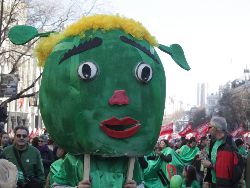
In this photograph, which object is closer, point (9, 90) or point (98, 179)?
point (98, 179)

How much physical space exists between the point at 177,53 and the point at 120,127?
1.10 metres

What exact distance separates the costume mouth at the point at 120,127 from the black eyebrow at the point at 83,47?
61 cm

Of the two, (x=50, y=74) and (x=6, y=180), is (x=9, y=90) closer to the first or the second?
(x=50, y=74)

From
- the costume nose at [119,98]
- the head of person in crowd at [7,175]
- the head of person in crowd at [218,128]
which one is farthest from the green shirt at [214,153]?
the head of person in crowd at [7,175]

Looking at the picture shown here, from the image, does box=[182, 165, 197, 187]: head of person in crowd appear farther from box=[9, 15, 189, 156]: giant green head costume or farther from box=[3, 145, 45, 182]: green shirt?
box=[9, 15, 189, 156]: giant green head costume

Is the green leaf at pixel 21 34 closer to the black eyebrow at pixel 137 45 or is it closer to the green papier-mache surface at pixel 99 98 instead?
the green papier-mache surface at pixel 99 98

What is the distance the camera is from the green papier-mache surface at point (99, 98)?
4.33 meters

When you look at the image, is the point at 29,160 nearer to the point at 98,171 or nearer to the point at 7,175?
the point at 98,171

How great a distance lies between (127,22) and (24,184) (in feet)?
9.65

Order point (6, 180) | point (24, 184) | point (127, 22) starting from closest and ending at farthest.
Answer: point (6, 180) → point (127, 22) → point (24, 184)

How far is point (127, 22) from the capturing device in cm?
469

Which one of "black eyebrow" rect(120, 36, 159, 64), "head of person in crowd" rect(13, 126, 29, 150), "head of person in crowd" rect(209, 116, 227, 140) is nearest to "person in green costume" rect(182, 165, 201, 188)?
"head of person in crowd" rect(209, 116, 227, 140)

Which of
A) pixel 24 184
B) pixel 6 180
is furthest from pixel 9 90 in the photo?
pixel 6 180

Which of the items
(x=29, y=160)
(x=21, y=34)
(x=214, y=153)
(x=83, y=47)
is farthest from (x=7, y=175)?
(x=214, y=153)
